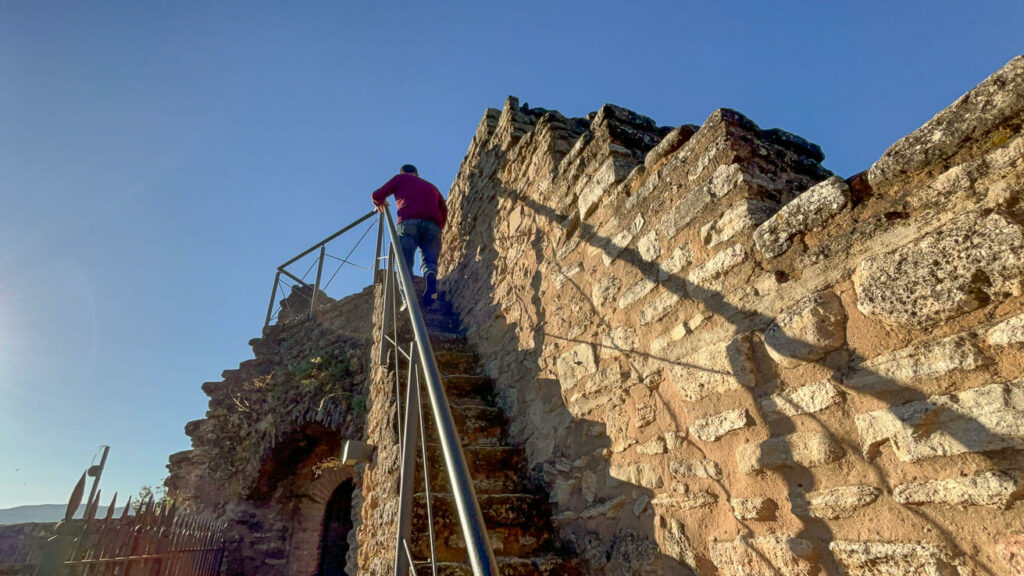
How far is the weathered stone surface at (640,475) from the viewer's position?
191cm

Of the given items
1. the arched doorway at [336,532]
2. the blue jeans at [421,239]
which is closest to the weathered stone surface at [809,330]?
the blue jeans at [421,239]

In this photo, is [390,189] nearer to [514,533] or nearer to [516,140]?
[516,140]

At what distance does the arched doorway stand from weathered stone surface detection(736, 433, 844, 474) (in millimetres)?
5851

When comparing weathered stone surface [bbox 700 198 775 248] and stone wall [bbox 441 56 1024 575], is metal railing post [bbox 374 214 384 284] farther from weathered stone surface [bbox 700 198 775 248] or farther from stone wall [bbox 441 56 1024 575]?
weathered stone surface [bbox 700 198 775 248]

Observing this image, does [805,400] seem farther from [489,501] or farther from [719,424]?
[489,501]

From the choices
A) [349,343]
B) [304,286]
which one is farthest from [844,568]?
[304,286]

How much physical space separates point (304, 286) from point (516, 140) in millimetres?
6210

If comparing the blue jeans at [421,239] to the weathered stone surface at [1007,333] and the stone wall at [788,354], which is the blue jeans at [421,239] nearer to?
the stone wall at [788,354]

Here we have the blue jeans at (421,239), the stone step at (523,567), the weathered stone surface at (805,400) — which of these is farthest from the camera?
the blue jeans at (421,239)

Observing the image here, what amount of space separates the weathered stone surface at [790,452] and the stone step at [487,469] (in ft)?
4.55

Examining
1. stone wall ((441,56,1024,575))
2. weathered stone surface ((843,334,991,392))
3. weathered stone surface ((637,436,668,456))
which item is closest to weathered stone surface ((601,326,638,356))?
stone wall ((441,56,1024,575))

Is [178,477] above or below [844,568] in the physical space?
above

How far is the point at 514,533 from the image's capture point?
2354mm

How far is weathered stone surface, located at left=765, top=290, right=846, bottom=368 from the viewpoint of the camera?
1384mm
